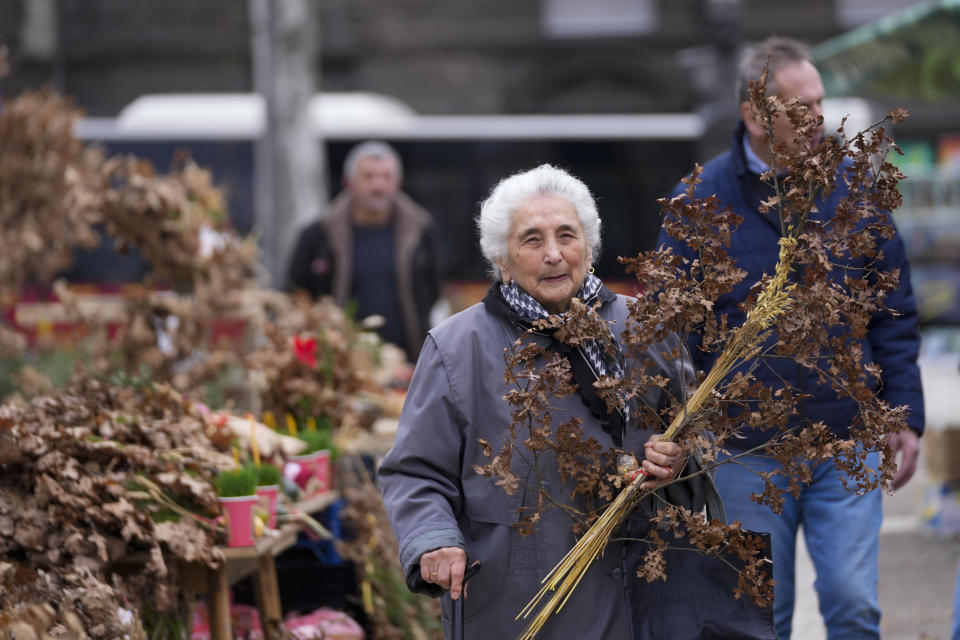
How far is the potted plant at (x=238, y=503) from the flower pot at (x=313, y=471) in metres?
0.86

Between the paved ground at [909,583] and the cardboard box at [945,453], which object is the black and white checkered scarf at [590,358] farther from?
the cardboard box at [945,453]

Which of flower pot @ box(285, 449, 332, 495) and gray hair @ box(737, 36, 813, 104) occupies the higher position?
gray hair @ box(737, 36, 813, 104)

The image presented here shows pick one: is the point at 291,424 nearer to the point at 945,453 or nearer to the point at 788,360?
the point at 788,360

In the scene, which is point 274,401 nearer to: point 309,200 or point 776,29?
point 309,200

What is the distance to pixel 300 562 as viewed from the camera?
5.32 m

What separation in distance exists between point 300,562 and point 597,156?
1370cm

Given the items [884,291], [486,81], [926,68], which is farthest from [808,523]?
[486,81]

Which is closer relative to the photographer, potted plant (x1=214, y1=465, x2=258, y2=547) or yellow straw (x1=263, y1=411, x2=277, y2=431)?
potted plant (x1=214, y1=465, x2=258, y2=547)

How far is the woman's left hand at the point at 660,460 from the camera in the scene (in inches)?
121

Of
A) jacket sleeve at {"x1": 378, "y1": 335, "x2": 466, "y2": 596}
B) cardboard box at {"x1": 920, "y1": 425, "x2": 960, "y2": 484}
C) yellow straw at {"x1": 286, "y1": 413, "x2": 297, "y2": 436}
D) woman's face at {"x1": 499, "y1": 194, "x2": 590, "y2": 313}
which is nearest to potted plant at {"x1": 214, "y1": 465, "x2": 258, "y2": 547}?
jacket sleeve at {"x1": 378, "y1": 335, "x2": 466, "y2": 596}

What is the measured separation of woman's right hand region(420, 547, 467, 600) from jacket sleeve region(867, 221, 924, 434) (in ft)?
5.42

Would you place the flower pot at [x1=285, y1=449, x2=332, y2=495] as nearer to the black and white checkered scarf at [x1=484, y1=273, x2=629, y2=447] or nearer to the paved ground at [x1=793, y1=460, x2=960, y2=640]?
the black and white checkered scarf at [x1=484, y1=273, x2=629, y2=447]

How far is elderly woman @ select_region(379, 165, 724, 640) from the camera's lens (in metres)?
3.18

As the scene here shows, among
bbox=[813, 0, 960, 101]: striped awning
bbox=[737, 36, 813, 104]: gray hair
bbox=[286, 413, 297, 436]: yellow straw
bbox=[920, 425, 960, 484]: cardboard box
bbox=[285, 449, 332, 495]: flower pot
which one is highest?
bbox=[813, 0, 960, 101]: striped awning
